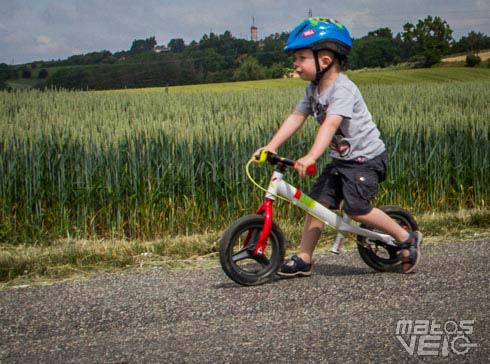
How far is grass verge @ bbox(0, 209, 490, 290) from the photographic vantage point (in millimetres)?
5676

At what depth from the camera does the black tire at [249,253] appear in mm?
4828

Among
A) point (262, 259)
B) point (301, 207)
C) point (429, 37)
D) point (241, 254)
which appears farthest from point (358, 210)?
point (429, 37)

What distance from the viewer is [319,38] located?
4828 mm

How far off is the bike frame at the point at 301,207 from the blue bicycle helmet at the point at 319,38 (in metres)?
0.80

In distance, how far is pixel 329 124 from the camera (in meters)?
4.82

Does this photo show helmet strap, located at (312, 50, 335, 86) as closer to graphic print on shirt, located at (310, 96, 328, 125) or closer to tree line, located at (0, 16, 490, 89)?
graphic print on shirt, located at (310, 96, 328, 125)

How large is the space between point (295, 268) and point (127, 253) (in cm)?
178

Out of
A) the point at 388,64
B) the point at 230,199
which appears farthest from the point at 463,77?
the point at 230,199

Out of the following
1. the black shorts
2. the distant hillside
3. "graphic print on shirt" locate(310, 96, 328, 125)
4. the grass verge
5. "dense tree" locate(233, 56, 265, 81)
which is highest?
"dense tree" locate(233, 56, 265, 81)

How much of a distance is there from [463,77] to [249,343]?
5252 centimetres

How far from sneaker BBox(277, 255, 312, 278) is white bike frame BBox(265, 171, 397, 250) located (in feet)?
0.90

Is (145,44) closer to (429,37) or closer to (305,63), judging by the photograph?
(429,37)

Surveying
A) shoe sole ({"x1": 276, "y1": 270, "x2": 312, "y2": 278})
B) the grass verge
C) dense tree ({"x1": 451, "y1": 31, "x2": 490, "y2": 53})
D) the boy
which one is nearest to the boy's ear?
the boy

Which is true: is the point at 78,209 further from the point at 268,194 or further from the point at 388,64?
the point at 388,64
